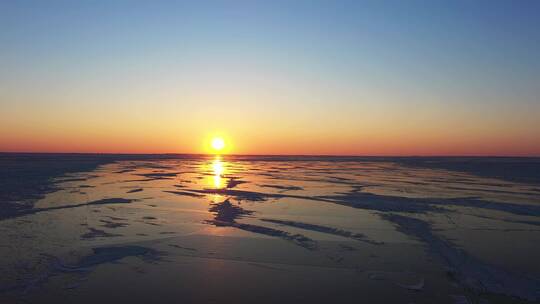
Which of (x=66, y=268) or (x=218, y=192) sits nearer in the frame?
(x=66, y=268)

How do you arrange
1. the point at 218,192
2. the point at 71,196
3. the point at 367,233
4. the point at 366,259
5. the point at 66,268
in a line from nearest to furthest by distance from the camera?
the point at 66,268 < the point at 366,259 < the point at 367,233 < the point at 71,196 < the point at 218,192

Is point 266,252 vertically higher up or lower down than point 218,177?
lower down

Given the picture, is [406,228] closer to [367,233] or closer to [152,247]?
[367,233]

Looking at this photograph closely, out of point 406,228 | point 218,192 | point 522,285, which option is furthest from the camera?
point 218,192

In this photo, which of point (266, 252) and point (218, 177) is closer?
point (266, 252)

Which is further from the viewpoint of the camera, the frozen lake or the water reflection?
the water reflection

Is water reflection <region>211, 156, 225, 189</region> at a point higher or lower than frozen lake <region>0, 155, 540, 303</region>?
higher

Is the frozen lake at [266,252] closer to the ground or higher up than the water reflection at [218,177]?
closer to the ground

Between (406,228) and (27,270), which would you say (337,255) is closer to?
(406,228)

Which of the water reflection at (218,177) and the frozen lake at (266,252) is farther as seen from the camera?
the water reflection at (218,177)

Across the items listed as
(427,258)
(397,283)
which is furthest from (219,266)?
(427,258)
